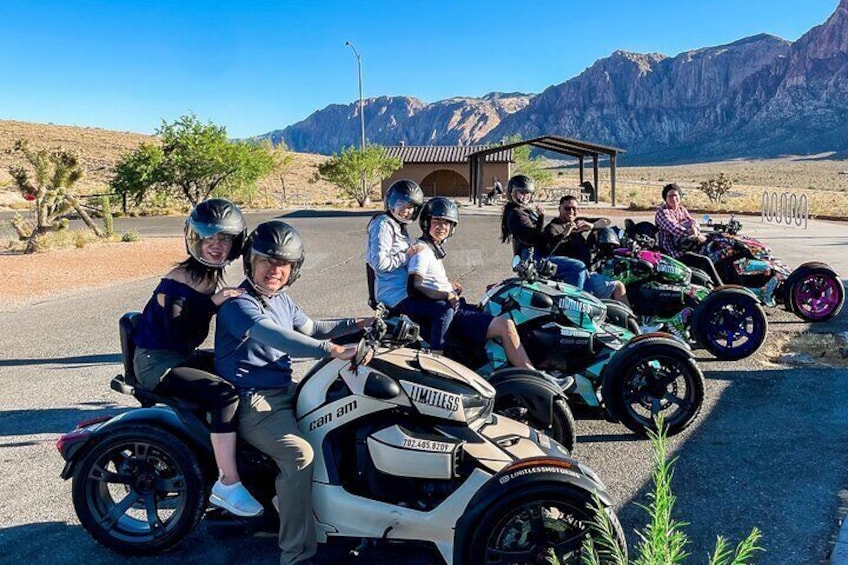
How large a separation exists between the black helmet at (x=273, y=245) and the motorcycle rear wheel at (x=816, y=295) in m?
7.25

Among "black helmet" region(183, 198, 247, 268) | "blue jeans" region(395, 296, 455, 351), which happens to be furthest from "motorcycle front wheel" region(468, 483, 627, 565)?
"blue jeans" region(395, 296, 455, 351)

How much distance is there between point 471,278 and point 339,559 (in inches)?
391

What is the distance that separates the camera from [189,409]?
136 inches

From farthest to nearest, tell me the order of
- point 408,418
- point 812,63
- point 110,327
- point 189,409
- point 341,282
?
1. point 812,63
2. point 341,282
3. point 110,327
4. point 189,409
5. point 408,418

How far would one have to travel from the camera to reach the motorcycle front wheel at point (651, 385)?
4941 mm

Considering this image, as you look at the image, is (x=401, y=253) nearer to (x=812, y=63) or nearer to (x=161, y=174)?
(x=161, y=174)

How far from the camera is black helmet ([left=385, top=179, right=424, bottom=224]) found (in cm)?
518

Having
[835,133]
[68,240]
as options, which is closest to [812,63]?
[835,133]

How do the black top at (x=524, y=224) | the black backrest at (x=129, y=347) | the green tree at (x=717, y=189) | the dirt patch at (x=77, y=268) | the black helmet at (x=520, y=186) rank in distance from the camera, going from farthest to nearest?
1. the green tree at (x=717, y=189)
2. the dirt patch at (x=77, y=268)
3. the black top at (x=524, y=224)
4. the black helmet at (x=520, y=186)
5. the black backrest at (x=129, y=347)

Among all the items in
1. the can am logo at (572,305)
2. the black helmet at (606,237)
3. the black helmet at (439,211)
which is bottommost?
the can am logo at (572,305)

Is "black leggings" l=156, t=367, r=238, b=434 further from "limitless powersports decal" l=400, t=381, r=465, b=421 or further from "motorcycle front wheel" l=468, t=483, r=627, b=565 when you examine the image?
"motorcycle front wheel" l=468, t=483, r=627, b=565

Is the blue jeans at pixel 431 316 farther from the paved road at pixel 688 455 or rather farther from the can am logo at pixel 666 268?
the can am logo at pixel 666 268

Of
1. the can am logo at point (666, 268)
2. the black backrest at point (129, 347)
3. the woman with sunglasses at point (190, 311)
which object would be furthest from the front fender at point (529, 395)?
the can am logo at point (666, 268)

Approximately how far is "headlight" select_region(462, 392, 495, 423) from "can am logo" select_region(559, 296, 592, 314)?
6.97ft
